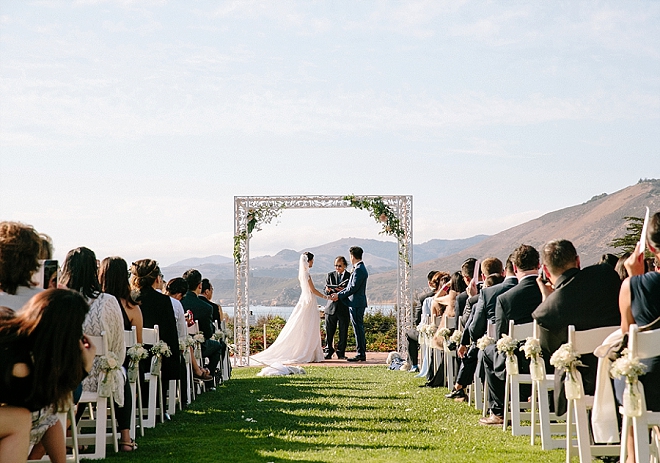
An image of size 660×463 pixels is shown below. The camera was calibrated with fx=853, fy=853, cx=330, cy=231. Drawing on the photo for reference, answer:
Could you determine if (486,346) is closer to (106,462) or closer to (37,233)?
(106,462)

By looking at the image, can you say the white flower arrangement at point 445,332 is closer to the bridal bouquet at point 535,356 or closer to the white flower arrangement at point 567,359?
the bridal bouquet at point 535,356

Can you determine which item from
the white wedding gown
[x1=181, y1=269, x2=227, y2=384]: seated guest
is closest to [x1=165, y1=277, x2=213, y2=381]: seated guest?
[x1=181, y1=269, x2=227, y2=384]: seated guest

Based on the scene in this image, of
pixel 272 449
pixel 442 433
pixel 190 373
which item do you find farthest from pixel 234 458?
pixel 190 373

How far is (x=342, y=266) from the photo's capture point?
61.6ft

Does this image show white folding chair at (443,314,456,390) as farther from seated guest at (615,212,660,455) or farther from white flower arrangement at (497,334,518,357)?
seated guest at (615,212,660,455)

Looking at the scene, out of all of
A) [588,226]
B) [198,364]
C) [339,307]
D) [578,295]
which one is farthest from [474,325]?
[588,226]

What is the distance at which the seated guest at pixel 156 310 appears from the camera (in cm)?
874

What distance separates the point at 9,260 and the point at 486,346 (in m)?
4.77

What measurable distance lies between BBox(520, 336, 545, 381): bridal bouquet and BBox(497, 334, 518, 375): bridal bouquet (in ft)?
1.88

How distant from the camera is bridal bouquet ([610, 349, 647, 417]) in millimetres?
4723

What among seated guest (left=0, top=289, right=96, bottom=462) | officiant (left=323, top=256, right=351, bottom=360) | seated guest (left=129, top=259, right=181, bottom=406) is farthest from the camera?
officiant (left=323, top=256, right=351, bottom=360)

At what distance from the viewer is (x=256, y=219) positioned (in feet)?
63.5

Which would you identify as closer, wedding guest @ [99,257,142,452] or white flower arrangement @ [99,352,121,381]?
white flower arrangement @ [99,352,121,381]

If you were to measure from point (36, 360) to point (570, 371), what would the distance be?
11.2 ft
